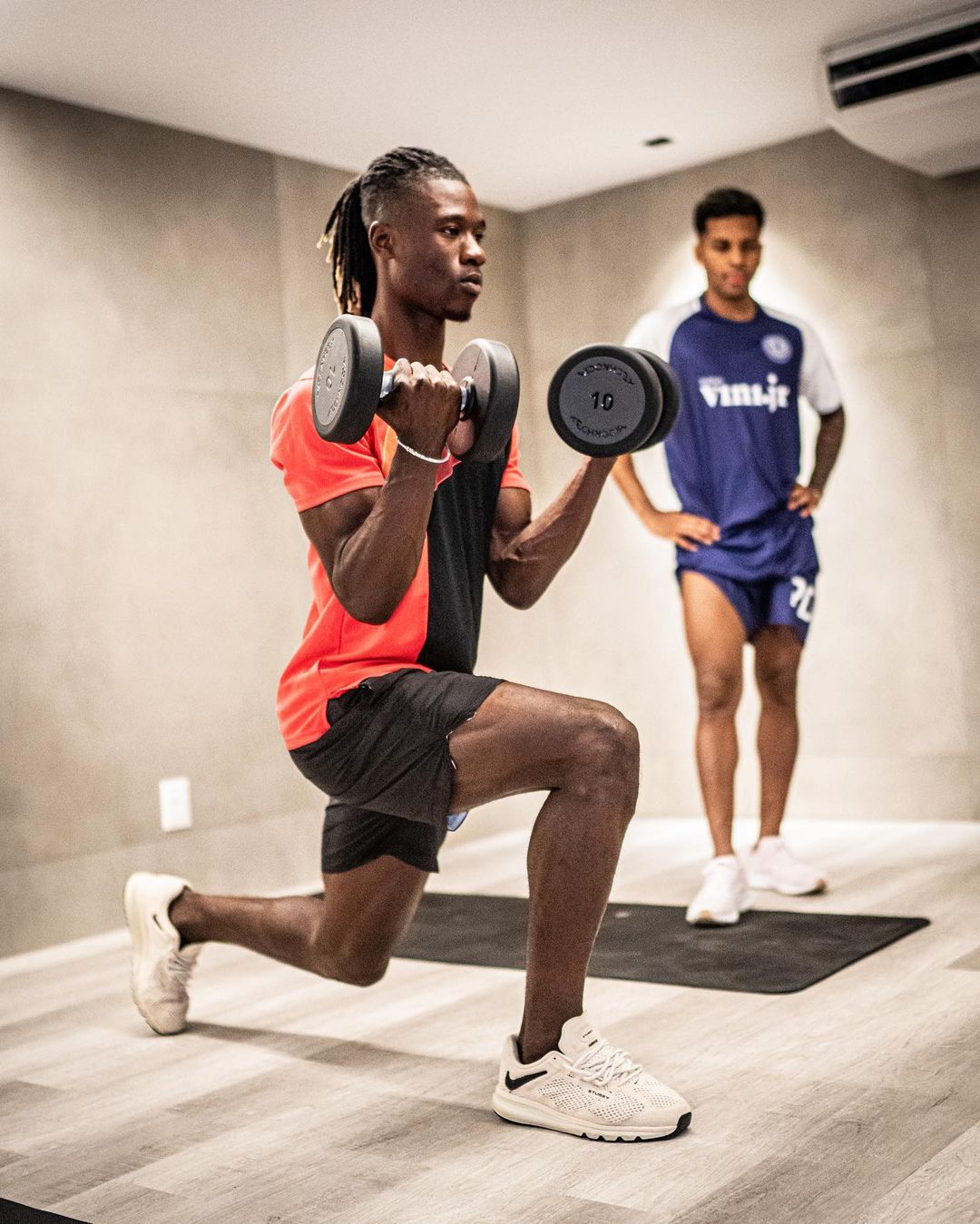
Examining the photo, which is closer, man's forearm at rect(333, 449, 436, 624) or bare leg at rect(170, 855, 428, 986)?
man's forearm at rect(333, 449, 436, 624)

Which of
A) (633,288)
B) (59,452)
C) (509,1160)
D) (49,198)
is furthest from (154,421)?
(509,1160)

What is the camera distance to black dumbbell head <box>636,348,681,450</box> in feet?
6.84

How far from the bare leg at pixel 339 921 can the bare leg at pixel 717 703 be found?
50.1 inches

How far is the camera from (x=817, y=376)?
369 centimetres

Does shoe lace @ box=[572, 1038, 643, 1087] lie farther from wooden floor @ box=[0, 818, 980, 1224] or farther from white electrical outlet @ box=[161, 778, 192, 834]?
white electrical outlet @ box=[161, 778, 192, 834]

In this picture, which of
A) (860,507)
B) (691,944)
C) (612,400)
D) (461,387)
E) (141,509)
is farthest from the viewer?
(860,507)

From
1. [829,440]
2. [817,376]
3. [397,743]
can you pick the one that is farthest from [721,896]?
[397,743]

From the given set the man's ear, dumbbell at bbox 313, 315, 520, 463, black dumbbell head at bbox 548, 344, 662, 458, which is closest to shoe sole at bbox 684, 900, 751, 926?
black dumbbell head at bbox 548, 344, 662, 458

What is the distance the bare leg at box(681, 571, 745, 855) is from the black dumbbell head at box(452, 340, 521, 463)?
1.57 meters

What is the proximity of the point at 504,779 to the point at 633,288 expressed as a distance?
339 centimetres

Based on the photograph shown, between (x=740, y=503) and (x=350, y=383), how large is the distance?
1940mm

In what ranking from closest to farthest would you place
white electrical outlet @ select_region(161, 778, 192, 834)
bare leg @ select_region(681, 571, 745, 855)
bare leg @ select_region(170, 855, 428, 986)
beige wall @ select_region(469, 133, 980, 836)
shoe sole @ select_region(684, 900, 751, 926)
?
1. bare leg @ select_region(170, 855, 428, 986)
2. shoe sole @ select_region(684, 900, 751, 926)
3. bare leg @ select_region(681, 571, 745, 855)
4. white electrical outlet @ select_region(161, 778, 192, 834)
5. beige wall @ select_region(469, 133, 980, 836)

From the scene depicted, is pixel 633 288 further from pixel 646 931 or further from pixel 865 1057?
pixel 865 1057

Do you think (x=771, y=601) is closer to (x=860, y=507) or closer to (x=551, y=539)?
(x=860, y=507)
